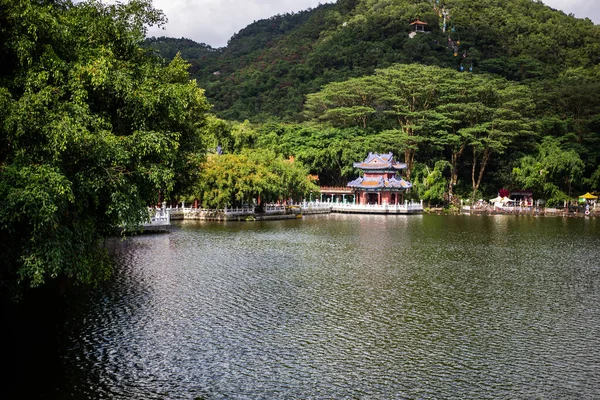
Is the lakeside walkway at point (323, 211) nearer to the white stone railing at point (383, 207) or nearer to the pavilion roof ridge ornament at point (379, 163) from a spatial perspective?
the white stone railing at point (383, 207)

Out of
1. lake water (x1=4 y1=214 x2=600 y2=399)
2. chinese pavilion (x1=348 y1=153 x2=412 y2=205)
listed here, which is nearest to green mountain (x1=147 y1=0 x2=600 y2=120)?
chinese pavilion (x1=348 y1=153 x2=412 y2=205)

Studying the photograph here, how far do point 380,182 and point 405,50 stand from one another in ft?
157

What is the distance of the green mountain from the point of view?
318ft

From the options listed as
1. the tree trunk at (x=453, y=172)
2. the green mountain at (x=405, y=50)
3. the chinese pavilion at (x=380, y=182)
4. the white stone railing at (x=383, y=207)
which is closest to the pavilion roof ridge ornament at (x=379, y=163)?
the chinese pavilion at (x=380, y=182)

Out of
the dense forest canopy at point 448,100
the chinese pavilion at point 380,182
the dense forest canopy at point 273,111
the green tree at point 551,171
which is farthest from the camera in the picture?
the dense forest canopy at point 448,100

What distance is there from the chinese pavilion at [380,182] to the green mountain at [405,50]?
30.4m

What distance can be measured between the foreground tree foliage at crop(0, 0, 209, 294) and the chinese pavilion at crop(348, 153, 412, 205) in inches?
1807

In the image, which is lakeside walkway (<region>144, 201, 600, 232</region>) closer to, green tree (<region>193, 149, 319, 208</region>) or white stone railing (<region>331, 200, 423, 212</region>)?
white stone railing (<region>331, 200, 423, 212</region>)

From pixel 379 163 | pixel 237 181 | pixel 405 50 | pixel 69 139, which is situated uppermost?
pixel 405 50

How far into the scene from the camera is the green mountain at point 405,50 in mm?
96875

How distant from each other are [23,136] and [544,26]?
107m

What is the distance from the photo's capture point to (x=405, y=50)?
339 ft

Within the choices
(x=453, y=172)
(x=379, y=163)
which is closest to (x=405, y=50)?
(x=453, y=172)

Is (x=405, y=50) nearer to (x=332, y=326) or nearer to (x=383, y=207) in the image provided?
(x=383, y=207)
